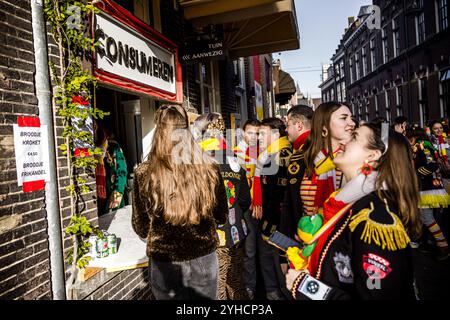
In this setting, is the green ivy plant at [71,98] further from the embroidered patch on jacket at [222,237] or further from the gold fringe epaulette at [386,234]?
the gold fringe epaulette at [386,234]

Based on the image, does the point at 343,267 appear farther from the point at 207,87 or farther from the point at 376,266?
the point at 207,87

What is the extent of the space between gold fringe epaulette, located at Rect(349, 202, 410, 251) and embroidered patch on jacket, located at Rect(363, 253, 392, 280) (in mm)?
59

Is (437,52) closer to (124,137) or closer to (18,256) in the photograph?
(124,137)

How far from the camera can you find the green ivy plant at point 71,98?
2781mm

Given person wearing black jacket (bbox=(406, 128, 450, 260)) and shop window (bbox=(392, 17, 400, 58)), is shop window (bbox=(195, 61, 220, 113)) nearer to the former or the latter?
person wearing black jacket (bbox=(406, 128, 450, 260))

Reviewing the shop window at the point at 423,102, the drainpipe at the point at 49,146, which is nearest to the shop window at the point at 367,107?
the shop window at the point at 423,102

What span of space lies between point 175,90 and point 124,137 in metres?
1.42

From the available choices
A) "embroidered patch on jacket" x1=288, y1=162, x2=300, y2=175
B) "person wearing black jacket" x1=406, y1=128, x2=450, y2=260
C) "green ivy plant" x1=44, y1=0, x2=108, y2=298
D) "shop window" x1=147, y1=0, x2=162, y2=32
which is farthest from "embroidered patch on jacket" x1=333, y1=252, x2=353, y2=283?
"shop window" x1=147, y1=0, x2=162, y2=32

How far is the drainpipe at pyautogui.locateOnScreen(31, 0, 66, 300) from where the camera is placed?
2.60 meters

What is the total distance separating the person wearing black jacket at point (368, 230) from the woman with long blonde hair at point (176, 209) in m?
0.72

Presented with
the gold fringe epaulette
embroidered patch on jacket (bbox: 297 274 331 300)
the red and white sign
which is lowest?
embroidered patch on jacket (bbox: 297 274 331 300)

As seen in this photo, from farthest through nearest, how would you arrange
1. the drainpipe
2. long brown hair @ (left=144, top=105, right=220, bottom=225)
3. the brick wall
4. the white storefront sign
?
1. the white storefront sign
2. the drainpipe
3. the brick wall
4. long brown hair @ (left=144, top=105, right=220, bottom=225)

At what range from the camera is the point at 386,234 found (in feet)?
4.84

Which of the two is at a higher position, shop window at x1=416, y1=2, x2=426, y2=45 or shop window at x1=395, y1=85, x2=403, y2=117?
shop window at x1=416, y1=2, x2=426, y2=45
